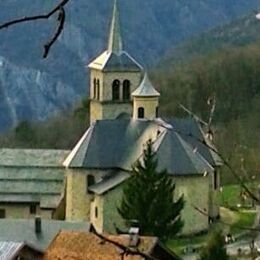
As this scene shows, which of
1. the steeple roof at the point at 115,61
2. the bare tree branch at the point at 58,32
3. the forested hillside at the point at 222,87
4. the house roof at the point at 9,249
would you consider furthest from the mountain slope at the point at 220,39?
the bare tree branch at the point at 58,32

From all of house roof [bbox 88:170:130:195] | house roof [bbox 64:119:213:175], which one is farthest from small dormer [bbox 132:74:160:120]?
house roof [bbox 88:170:130:195]

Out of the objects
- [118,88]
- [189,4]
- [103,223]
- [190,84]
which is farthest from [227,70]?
[189,4]

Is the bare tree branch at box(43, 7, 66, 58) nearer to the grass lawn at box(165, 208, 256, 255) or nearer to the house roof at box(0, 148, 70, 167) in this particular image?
the grass lawn at box(165, 208, 256, 255)

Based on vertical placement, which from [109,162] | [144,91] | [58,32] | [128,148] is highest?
[58,32]

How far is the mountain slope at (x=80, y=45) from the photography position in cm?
11325

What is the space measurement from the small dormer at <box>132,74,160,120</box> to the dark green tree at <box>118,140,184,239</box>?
3808 millimetres

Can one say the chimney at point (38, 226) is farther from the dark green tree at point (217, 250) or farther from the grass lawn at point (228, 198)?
the dark green tree at point (217, 250)

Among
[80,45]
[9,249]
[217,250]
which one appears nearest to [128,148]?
[9,249]

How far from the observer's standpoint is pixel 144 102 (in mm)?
42906

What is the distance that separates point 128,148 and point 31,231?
37.1 ft

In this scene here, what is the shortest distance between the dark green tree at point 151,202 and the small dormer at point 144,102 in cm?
→ 381

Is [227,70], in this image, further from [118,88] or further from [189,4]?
[189,4]

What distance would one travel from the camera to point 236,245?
36.7 m

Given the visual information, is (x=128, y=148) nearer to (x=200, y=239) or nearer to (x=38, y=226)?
(x=200, y=239)
